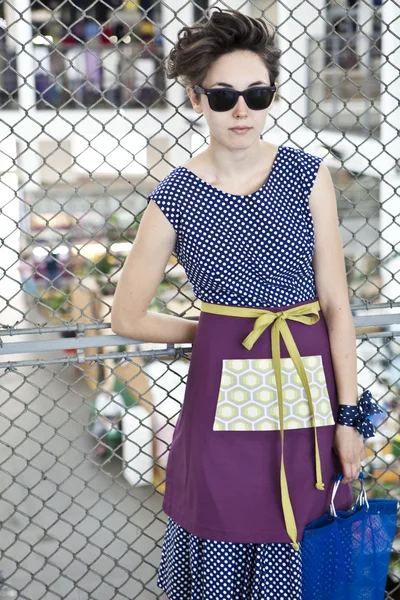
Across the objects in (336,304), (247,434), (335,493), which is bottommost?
(335,493)

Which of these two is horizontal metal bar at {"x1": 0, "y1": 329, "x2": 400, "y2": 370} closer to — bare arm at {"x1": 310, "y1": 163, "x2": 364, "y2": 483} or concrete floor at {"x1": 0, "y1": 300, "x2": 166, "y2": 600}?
bare arm at {"x1": 310, "y1": 163, "x2": 364, "y2": 483}

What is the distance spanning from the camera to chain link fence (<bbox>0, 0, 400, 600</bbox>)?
1786 millimetres

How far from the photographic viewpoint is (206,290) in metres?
1.44

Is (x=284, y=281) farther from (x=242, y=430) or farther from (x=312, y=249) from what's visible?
(x=242, y=430)

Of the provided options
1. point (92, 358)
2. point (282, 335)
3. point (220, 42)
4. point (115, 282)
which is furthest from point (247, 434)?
point (115, 282)

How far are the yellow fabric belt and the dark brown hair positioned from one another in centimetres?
41

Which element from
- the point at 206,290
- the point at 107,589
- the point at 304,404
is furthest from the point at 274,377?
the point at 107,589

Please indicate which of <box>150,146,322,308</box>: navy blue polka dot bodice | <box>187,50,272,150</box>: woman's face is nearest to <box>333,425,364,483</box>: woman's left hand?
<box>150,146,322,308</box>: navy blue polka dot bodice

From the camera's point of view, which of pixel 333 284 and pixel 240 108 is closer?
pixel 240 108

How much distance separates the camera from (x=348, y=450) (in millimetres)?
1476

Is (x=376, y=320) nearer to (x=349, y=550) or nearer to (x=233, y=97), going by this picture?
(x=349, y=550)

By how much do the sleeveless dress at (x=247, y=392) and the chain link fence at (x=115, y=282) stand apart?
18 cm

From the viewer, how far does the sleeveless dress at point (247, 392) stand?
1396 millimetres

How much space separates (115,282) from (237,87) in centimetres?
525
